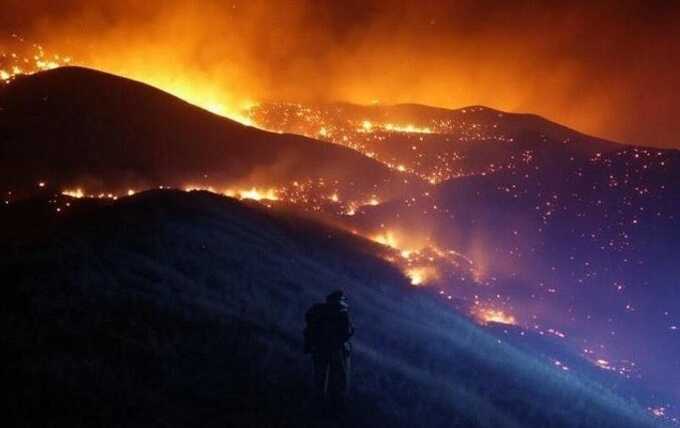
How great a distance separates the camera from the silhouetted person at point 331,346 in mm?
13555

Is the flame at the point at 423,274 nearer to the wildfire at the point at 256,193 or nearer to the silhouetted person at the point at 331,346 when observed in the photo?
the wildfire at the point at 256,193

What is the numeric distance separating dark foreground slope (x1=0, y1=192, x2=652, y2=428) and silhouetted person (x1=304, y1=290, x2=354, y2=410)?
0.59m

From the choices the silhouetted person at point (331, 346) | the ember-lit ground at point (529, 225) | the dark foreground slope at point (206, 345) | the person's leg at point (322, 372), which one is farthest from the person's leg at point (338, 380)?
the ember-lit ground at point (529, 225)

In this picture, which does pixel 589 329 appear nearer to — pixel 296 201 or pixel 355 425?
pixel 296 201

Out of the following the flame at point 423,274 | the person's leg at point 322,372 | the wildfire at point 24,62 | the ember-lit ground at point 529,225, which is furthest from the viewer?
the wildfire at point 24,62

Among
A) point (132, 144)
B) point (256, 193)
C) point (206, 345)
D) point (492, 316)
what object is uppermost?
point (132, 144)

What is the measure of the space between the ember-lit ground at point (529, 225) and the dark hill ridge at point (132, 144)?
2392 millimetres

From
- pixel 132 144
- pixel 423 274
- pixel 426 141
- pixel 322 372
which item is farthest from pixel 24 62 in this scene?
pixel 322 372

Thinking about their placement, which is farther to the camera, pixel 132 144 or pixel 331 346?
pixel 132 144

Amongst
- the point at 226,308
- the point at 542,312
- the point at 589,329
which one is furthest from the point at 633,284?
the point at 226,308

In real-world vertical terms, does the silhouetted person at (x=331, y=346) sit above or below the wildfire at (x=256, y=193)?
below

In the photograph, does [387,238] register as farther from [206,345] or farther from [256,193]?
[206,345]

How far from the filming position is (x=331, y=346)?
13.6 metres

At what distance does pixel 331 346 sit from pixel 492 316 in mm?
43924
